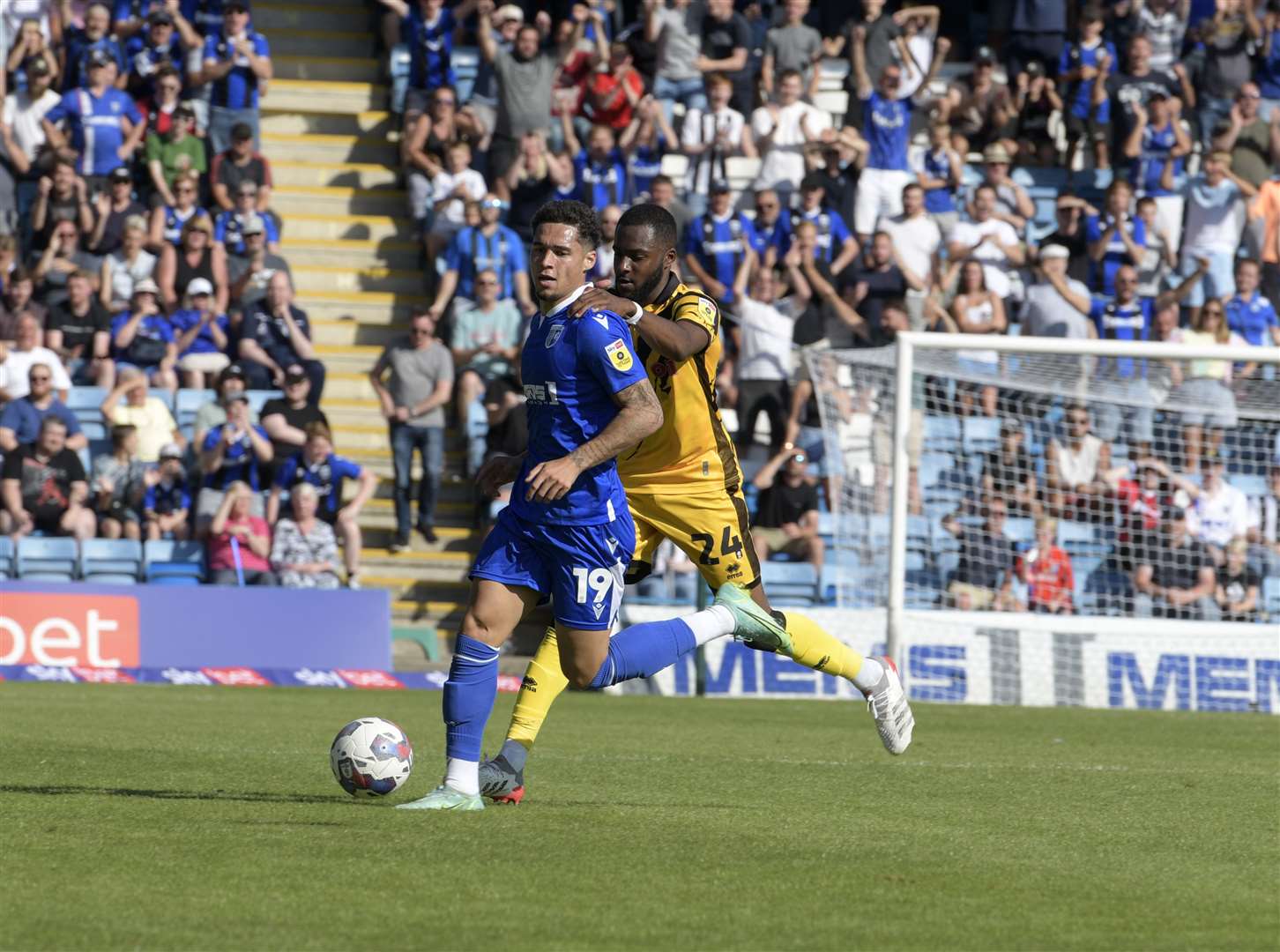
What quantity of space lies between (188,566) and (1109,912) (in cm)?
1362

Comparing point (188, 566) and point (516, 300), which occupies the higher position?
point (516, 300)

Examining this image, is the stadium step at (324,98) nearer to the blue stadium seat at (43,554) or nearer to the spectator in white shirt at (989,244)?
the spectator in white shirt at (989,244)

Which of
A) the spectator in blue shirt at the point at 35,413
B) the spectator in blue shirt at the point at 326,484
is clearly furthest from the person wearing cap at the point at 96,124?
the spectator in blue shirt at the point at 326,484

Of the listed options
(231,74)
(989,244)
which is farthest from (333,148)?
(989,244)

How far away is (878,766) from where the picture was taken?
33.3 feet

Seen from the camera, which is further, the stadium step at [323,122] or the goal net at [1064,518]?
the stadium step at [323,122]

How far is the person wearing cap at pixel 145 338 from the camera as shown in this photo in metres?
19.2

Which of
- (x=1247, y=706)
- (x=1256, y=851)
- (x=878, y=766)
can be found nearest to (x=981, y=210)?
(x=1247, y=706)

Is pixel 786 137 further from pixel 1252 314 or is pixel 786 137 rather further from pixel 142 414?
pixel 142 414

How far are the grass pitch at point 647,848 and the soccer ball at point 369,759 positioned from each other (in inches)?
5.2

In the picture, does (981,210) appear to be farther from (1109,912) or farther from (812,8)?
(1109,912)

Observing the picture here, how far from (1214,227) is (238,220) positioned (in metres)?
10.4

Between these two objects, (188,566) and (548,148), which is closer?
(188,566)

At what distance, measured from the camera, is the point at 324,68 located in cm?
2391
